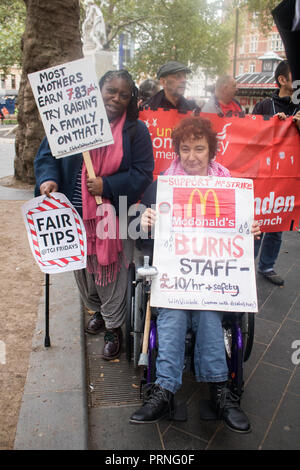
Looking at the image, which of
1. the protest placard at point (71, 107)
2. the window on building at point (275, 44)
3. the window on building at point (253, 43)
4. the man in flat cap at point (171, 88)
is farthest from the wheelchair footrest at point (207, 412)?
the window on building at point (253, 43)

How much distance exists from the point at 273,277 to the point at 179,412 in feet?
7.69

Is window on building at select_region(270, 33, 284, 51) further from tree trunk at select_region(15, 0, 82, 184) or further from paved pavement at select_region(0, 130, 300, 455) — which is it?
paved pavement at select_region(0, 130, 300, 455)

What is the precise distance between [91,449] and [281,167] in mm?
Result: 2924

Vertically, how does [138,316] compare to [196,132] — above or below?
below

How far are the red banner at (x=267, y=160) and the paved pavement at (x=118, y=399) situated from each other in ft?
3.30

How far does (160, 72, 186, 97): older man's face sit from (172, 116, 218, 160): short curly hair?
195 cm

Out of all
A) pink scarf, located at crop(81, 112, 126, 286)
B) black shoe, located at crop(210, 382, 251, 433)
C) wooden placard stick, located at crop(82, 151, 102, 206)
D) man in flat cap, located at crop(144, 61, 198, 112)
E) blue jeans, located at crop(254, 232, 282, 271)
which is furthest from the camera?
man in flat cap, located at crop(144, 61, 198, 112)

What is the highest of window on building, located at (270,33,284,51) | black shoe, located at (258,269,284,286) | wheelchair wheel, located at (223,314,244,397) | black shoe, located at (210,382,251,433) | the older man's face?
window on building, located at (270,33,284,51)

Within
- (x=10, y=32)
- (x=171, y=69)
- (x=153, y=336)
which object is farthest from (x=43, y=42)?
(x=10, y=32)

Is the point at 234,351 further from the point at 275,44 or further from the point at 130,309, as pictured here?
the point at 275,44

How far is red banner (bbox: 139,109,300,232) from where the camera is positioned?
154 inches

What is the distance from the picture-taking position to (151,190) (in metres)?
2.73

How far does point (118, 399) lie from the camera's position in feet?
8.70

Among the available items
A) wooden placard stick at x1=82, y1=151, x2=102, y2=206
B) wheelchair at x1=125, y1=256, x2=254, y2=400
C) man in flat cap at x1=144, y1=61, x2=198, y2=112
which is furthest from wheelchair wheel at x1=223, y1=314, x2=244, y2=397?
man in flat cap at x1=144, y1=61, x2=198, y2=112
